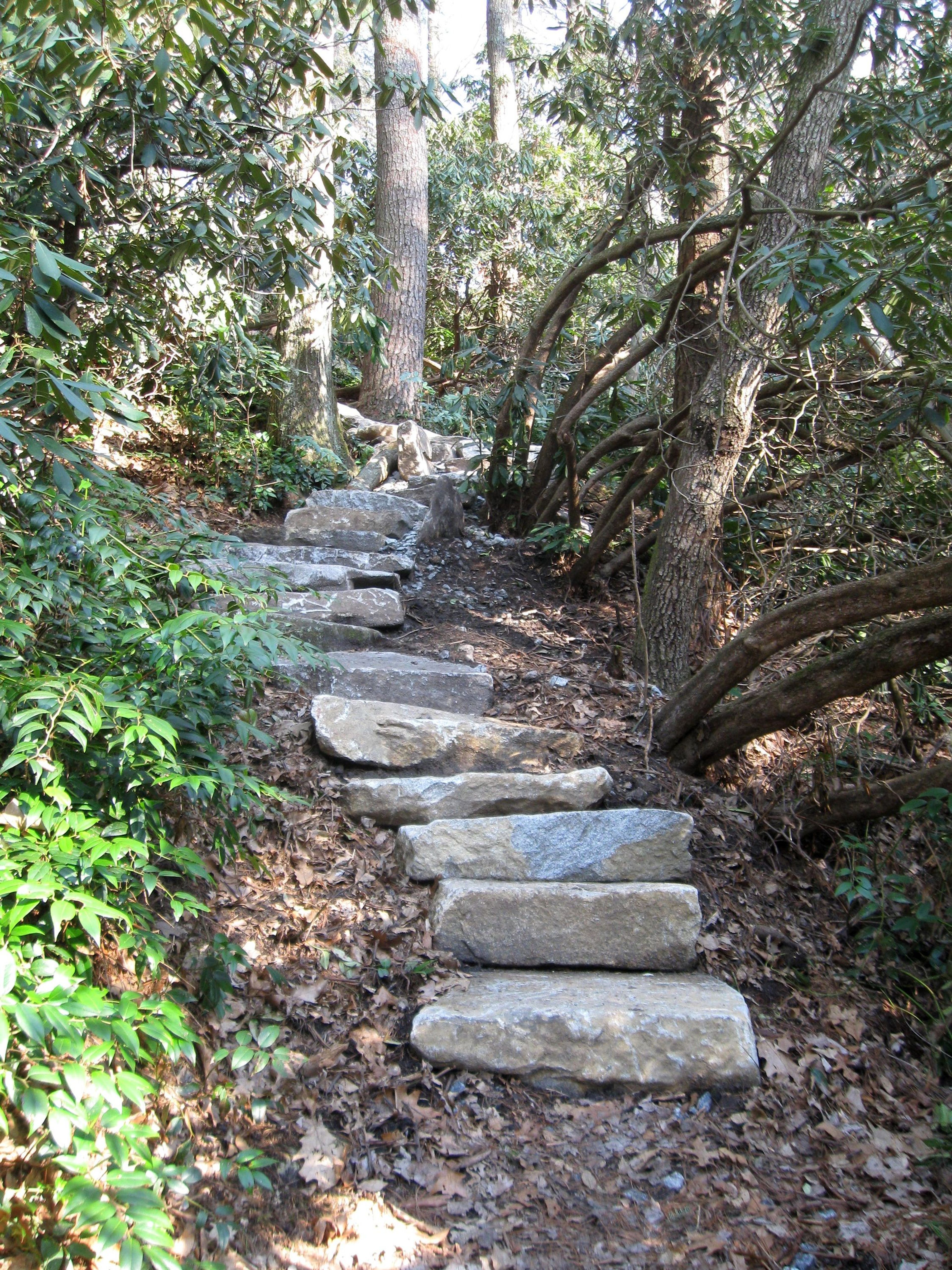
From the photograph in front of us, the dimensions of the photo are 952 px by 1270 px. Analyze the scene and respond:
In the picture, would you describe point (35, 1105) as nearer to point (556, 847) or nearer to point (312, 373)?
point (556, 847)

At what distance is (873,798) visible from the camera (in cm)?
395

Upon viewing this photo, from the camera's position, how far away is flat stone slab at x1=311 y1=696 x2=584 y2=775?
3955mm

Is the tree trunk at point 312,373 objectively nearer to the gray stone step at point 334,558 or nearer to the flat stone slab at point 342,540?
the flat stone slab at point 342,540

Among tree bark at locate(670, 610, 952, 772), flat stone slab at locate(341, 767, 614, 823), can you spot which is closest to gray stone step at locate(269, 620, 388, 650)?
flat stone slab at locate(341, 767, 614, 823)

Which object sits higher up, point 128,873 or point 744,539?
point 744,539

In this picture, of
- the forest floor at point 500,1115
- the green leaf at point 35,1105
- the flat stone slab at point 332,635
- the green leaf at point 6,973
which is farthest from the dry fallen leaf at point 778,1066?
the flat stone slab at point 332,635

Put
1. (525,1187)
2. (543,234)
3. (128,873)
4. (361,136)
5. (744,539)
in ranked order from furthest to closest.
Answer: (361,136) < (543,234) < (744,539) < (525,1187) < (128,873)

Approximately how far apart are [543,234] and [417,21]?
3857 mm

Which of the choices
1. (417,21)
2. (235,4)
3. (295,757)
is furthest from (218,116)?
(417,21)

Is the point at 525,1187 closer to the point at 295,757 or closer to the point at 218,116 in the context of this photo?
the point at 295,757

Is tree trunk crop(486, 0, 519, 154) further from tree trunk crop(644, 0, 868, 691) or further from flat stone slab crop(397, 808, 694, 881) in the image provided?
flat stone slab crop(397, 808, 694, 881)

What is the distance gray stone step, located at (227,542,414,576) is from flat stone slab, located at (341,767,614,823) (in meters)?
2.21

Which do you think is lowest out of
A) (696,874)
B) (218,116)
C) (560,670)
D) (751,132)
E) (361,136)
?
(696,874)

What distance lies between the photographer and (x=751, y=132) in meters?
6.21
